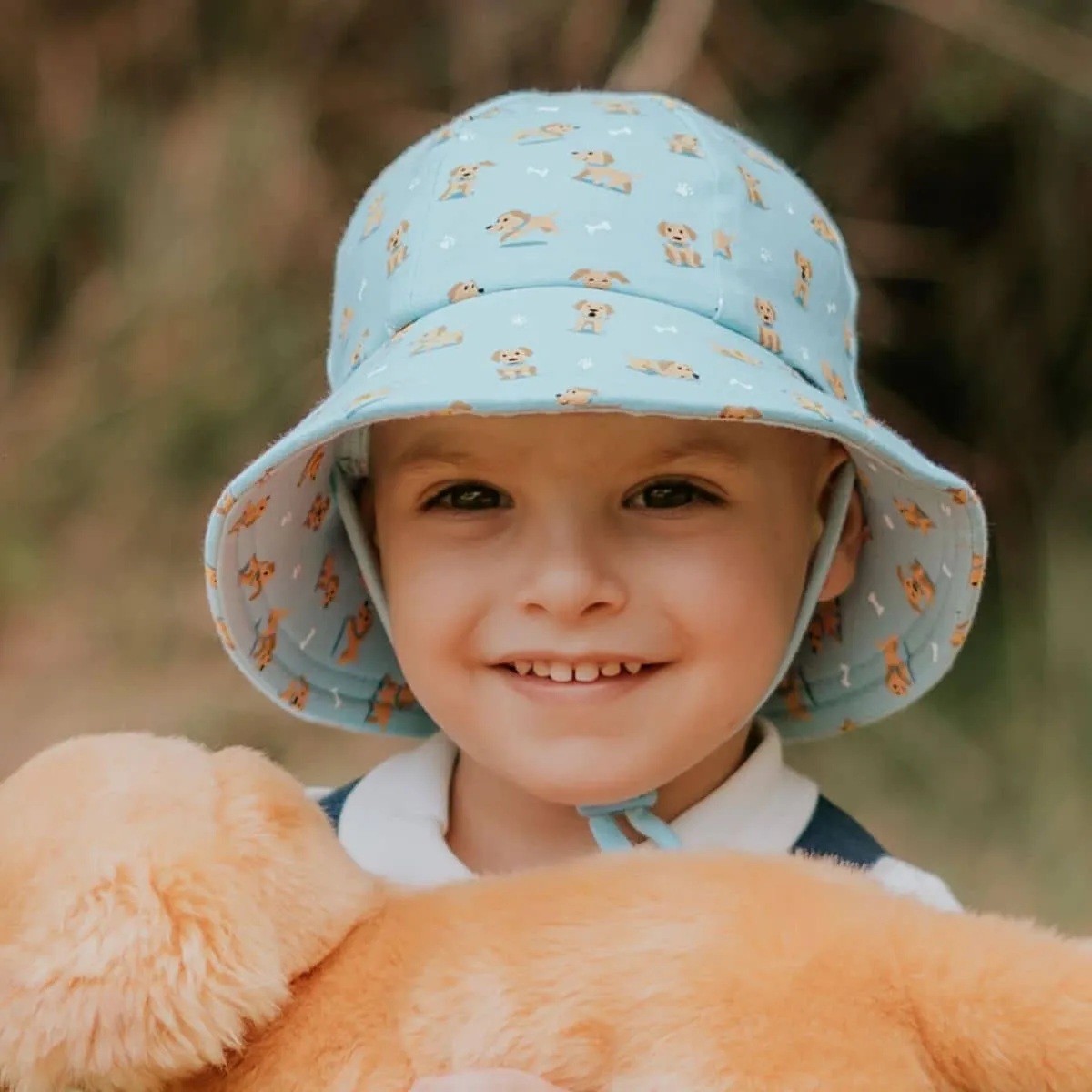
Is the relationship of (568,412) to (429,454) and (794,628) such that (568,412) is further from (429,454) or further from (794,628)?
(794,628)

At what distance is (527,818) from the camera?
97cm

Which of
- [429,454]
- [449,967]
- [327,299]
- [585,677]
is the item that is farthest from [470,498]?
[327,299]

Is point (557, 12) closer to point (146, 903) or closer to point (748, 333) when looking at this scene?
point (748, 333)

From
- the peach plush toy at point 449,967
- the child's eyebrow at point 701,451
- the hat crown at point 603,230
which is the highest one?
the hat crown at point 603,230

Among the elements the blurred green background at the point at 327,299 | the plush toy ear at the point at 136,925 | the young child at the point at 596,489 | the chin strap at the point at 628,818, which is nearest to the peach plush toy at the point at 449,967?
the plush toy ear at the point at 136,925

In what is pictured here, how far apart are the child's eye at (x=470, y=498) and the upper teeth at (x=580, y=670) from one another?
4.0 inches

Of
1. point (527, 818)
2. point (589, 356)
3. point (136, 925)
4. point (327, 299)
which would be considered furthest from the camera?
point (327, 299)

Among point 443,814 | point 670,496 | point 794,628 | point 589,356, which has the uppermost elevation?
point 589,356

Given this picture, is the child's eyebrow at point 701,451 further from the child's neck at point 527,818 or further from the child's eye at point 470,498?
the child's neck at point 527,818

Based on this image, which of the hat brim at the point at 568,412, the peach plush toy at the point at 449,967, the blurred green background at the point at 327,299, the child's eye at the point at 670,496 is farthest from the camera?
the blurred green background at the point at 327,299

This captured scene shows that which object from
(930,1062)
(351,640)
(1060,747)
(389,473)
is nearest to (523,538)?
(389,473)

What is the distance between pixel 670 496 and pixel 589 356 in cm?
14

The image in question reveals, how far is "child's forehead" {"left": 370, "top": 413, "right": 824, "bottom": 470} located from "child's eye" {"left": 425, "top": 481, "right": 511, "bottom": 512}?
25 millimetres

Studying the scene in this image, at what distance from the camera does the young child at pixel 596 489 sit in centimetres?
80
